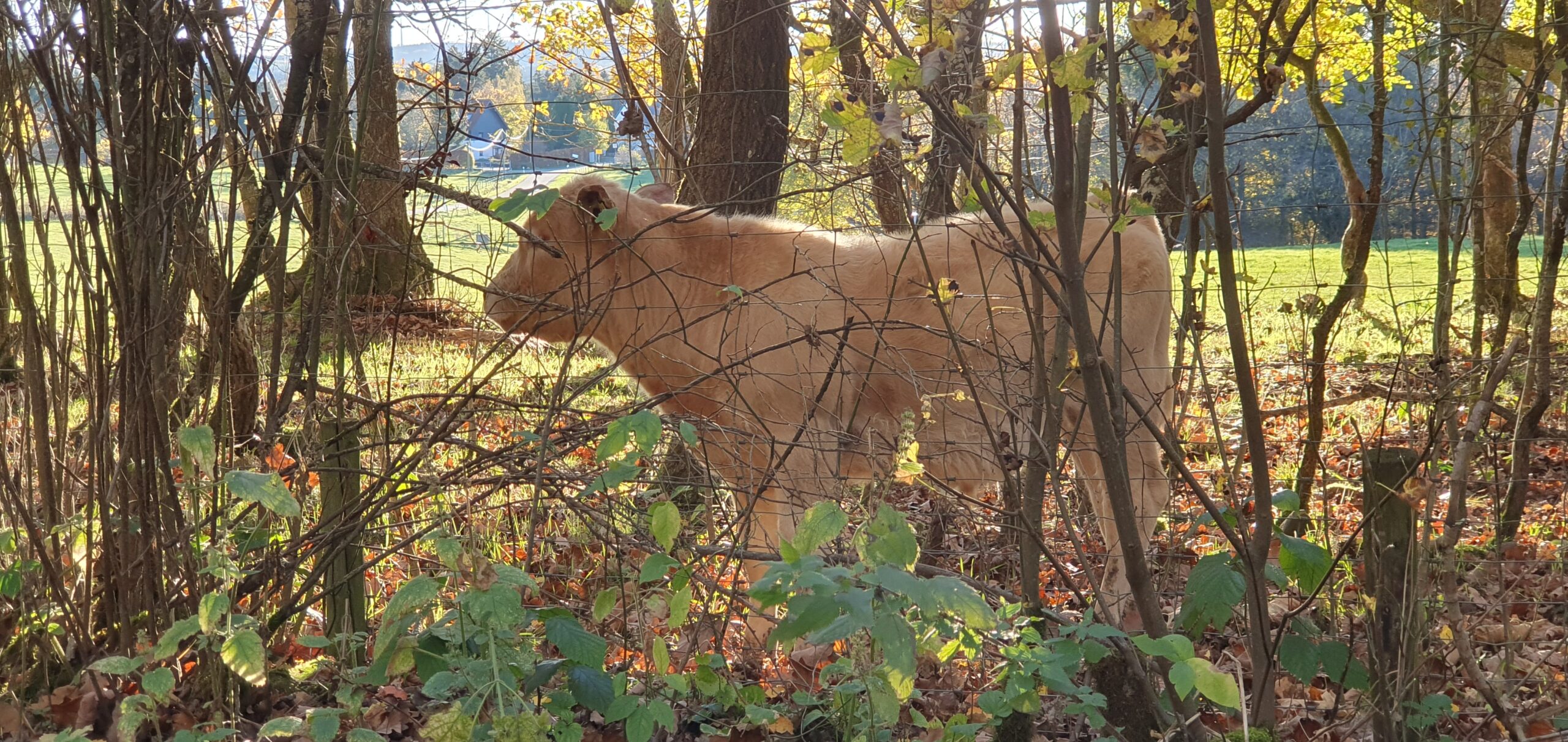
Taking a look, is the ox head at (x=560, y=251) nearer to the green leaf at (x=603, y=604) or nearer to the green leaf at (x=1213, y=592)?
the green leaf at (x=603, y=604)

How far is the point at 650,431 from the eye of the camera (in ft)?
8.07

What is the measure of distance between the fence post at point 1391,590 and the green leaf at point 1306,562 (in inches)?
8.4

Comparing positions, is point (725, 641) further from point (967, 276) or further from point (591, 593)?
point (967, 276)

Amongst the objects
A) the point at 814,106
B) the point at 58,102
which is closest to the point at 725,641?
the point at 814,106

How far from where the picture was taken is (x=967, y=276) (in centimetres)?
477

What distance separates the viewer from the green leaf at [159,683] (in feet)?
8.16

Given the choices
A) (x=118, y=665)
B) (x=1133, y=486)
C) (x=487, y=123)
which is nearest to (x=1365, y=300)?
(x=1133, y=486)

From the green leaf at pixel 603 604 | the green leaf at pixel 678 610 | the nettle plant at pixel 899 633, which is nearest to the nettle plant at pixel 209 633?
the green leaf at pixel 603 604

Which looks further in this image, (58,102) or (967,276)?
(967,276)

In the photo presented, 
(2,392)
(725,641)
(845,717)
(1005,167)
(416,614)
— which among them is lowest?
(725,641)

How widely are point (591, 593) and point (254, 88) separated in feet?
6.66

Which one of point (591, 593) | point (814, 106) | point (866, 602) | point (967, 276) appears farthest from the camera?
point (967, 276)

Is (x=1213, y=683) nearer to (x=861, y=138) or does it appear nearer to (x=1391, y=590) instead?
(x=1391, y=590)

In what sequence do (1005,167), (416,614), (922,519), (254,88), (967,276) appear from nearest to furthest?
(416,614) < (254,88) < (967,276) < (1005,167) < (922,519)
